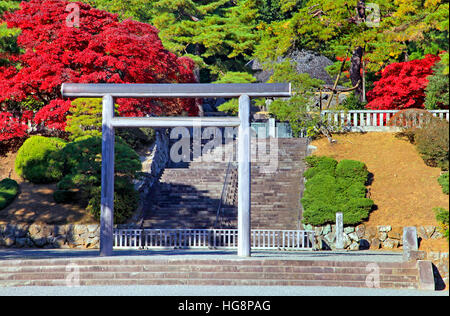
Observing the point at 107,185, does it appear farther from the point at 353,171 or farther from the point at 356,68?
the point at 356,68

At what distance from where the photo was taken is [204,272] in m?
16.0

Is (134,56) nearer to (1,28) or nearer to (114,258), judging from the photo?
(1,28)

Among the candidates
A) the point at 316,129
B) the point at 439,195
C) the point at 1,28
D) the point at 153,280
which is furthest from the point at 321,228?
the point at 1,28

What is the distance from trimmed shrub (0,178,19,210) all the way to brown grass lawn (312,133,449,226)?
12.5 meters

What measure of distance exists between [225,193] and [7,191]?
8.45m

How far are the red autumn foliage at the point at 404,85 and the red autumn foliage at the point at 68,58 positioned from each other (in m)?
10.9

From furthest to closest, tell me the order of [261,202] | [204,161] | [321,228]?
[204,161]
[261,202]
[321,228]

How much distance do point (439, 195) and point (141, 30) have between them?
15.0m

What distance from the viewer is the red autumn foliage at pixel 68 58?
95.2 feet

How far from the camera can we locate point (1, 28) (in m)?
31.6

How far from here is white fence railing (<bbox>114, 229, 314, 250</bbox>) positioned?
23500 millimetres

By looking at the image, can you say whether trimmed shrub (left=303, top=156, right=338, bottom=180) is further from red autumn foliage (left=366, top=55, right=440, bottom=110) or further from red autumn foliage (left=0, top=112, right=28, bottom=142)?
red autumn foliage (left=0, top=112, right=28, bottom=142)

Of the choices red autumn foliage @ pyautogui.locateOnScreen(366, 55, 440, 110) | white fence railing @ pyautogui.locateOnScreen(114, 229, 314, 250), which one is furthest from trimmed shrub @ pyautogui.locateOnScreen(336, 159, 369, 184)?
red autumn foliage @ pyautogui.locateOnScreen(366, 55, 440, 110)

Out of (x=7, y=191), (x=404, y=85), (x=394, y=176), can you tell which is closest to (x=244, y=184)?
(x=394, y=176)
